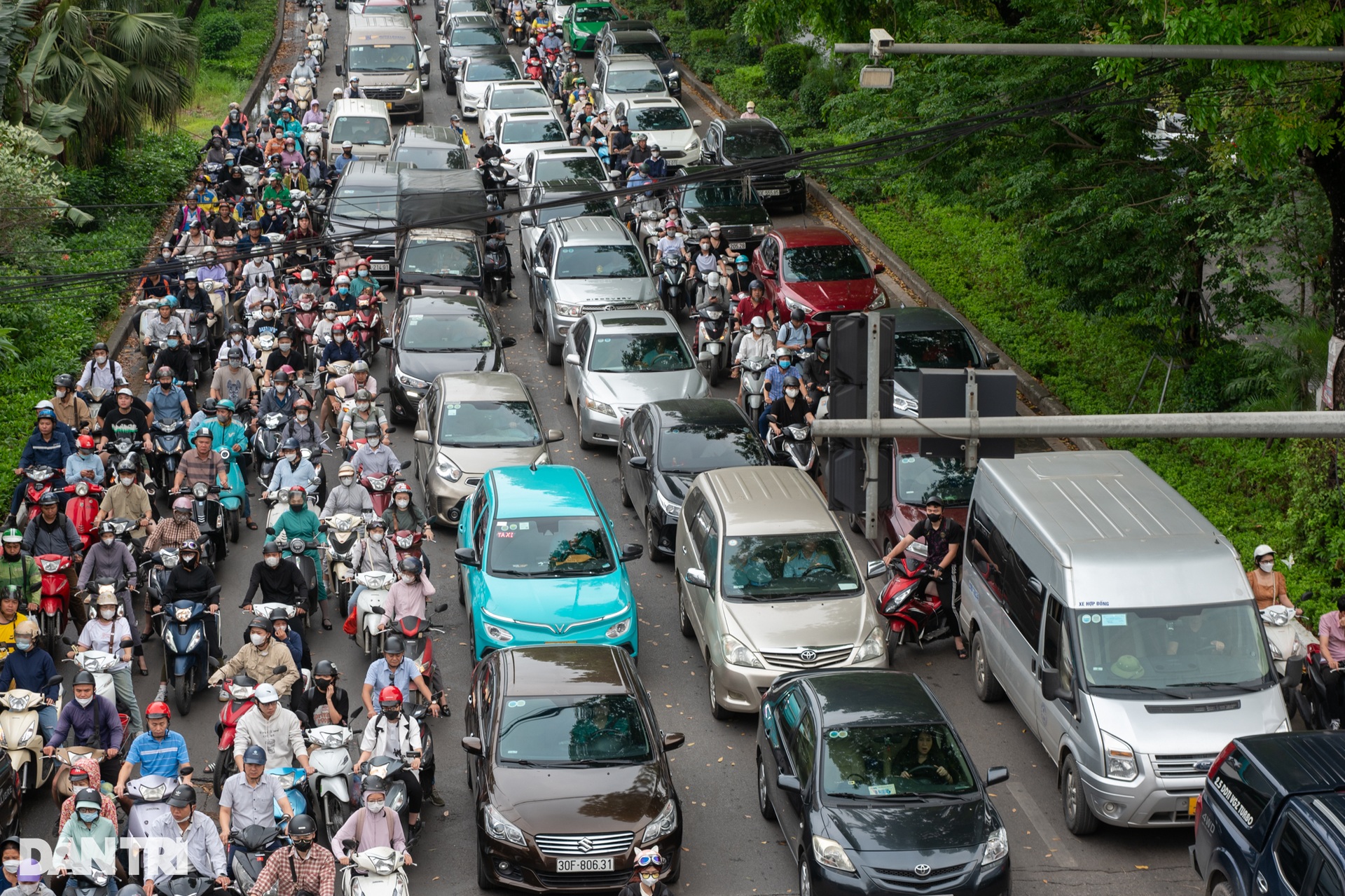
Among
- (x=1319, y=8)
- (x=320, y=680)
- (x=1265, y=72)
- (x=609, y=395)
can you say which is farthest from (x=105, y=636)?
(x=1319, y=8)

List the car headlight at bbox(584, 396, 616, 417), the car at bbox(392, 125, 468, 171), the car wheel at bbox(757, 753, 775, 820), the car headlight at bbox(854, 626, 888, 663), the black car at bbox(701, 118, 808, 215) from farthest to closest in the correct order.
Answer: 1. the black car at bbox(701, 118, 808, 215)
2. the car at bbox(392, 125, 468, 171)
3. the car headlight at bbox(584, 396, 616, 417)
4. the car headlight at bbox(854, 626, 888, 663)
5. the car wheel at bbox(757, 753, 775, 820)

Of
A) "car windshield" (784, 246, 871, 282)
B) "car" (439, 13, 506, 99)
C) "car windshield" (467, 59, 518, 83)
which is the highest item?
"car" (439, 13, 506, 99)

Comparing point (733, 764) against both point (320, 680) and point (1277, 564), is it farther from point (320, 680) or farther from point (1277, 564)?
point (1277, 564)

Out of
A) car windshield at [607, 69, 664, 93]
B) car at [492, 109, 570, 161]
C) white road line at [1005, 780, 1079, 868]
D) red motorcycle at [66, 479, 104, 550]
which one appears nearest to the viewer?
white road line at [1005, 780, 1079, 868]

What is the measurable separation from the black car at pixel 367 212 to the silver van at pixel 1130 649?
637 inches

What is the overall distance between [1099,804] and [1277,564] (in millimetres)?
6008

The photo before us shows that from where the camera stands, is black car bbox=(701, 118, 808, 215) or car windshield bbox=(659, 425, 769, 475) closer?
car windshield bbox=(659, 425, 769, 475)

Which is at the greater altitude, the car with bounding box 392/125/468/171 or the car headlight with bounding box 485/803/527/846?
the car with bounding box 392/125/468/171

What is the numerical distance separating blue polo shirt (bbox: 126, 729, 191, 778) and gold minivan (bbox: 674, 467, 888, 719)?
4975mm

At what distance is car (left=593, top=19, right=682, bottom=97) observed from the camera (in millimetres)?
43656

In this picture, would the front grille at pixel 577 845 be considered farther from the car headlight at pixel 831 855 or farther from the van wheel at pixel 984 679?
the van wheel at pixel 984 679

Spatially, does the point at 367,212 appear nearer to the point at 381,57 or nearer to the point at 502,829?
the point at 381,57

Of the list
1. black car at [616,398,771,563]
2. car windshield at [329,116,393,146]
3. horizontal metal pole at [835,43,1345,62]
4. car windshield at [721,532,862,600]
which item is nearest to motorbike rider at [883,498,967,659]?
car windshield at [721,532,862,600]

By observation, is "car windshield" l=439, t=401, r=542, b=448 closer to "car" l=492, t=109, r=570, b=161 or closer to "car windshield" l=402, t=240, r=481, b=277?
"car windshield" l=402, t=240, r=481, b=277
